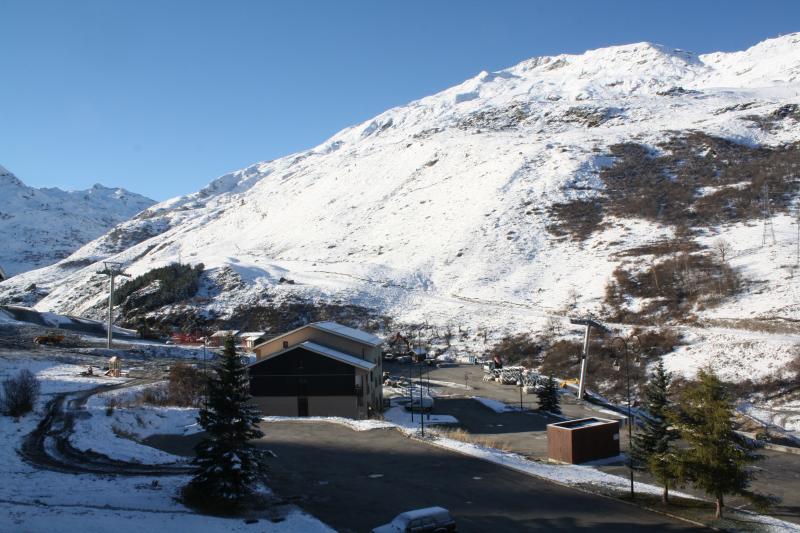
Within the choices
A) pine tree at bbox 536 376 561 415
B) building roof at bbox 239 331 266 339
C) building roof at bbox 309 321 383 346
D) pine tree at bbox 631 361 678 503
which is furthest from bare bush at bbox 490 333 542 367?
pine tree at bbox 631 361 678 503

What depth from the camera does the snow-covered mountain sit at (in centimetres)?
8162

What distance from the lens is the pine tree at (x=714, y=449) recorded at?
1869 centimetres

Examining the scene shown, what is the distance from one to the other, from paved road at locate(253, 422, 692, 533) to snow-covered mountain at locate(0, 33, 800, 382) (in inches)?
1485

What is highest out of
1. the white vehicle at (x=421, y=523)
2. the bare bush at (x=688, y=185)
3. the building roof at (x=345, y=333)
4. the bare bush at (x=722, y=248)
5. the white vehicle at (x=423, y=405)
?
the bare bush at (x=688, y=185)

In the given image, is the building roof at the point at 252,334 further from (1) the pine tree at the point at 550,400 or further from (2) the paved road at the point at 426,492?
(2) the paved road at the point at 426,492

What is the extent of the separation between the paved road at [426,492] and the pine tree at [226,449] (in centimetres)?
264

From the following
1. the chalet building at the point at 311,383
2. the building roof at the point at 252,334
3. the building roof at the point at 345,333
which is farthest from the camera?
the building roof at the point at 252,334

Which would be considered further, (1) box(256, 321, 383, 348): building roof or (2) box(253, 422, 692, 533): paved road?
(1) box(256, 321, 383, 348): building roof

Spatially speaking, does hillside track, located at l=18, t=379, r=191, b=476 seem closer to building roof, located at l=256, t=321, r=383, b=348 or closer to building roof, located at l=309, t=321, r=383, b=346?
building roof, located at l=256, t=321, r=383, b=348

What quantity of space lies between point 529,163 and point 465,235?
34072 mm

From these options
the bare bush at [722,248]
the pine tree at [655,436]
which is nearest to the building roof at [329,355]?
the pine tree at [655,436]

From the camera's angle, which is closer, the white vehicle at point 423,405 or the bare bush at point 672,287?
the white vehicle at point 423,405

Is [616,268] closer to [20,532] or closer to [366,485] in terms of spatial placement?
[366,485]

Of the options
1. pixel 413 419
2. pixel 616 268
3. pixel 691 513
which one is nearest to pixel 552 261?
pixel 616 268
